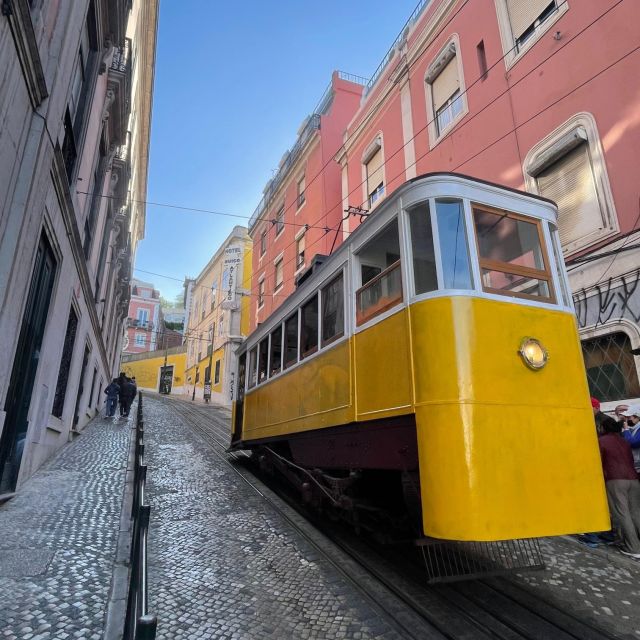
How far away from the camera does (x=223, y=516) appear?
5.42 meters

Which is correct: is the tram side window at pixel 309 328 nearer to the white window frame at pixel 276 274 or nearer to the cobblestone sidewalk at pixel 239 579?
the cobblestone sidewalk at pixel 239 579

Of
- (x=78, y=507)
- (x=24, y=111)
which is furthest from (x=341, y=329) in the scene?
(x=24, y=111)

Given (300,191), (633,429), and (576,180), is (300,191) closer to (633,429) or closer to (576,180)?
(576,180)

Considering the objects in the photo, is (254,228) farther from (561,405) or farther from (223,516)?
(561,405)

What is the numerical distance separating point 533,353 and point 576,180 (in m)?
5.38

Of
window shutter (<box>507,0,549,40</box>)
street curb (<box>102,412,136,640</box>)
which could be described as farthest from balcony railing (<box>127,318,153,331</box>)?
street curb (<box>102,412,136,640</box>)

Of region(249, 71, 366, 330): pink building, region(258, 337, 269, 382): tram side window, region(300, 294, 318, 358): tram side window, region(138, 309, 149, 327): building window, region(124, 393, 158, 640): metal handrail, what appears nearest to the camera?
region(124, 393, 158, 640): metal handrail

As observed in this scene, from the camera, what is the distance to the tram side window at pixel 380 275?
3.86 meters

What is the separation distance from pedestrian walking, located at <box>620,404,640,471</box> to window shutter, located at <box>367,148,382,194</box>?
926cm

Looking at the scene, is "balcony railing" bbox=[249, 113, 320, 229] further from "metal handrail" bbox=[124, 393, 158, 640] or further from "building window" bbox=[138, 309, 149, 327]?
"building window" bbox=[138, 309, 149, 327]

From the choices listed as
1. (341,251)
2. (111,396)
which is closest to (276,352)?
(341,251)

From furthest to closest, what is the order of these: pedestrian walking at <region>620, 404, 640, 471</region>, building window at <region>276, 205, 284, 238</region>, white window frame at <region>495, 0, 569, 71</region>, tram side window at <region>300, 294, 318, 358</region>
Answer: building window at <region>276, 205, 284, 238</region> < white window frame at <region>495, 0, 569, 71</region> < tram side window at <region>300, 294, 318, 358</region> < pedestrian walking at <region>620, 404, 640, 471</region>

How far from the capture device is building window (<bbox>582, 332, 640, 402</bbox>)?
614 cm

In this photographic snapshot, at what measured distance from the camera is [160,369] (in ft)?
133
